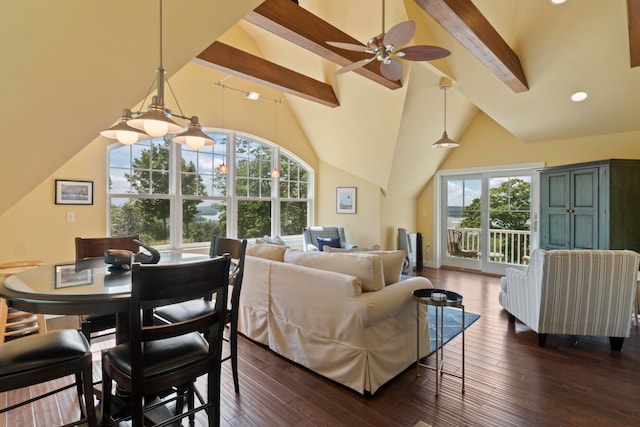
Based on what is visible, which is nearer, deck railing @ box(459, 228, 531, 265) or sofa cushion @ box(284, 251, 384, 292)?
sofa cushion @ box(284, 251, 384, 292)

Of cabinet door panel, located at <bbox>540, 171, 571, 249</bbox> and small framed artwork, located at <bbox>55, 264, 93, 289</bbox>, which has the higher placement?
cabinet door panel, located at <bbox>540, 171, 571, 249</bbox>

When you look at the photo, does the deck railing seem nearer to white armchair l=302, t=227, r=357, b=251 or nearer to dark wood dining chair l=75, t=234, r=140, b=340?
white armchair l=302, t=227, r=357, b=251

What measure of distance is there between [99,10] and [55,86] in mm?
581

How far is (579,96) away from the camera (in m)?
4.14

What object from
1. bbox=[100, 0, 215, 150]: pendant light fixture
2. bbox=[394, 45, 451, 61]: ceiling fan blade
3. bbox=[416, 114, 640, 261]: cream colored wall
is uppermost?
bbox=[394, 45, 451, 61]: ceiling fan blade

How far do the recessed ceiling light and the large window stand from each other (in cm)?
461

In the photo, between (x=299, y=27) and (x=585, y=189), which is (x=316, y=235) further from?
(x=585, y=189)

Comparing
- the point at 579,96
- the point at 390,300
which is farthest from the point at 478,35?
the point at 390,300

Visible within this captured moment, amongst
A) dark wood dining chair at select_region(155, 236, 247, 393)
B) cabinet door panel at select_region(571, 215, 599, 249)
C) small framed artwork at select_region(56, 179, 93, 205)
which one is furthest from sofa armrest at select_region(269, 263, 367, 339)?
cabinet door panel at select_region(571, 215, 599, 249)

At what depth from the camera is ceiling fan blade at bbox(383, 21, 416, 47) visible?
2209mm

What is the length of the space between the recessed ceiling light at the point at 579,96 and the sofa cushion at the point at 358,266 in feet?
12.8

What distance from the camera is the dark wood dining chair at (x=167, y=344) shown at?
1316 mm

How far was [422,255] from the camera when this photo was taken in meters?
6.86

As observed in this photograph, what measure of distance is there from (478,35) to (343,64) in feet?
4.89
